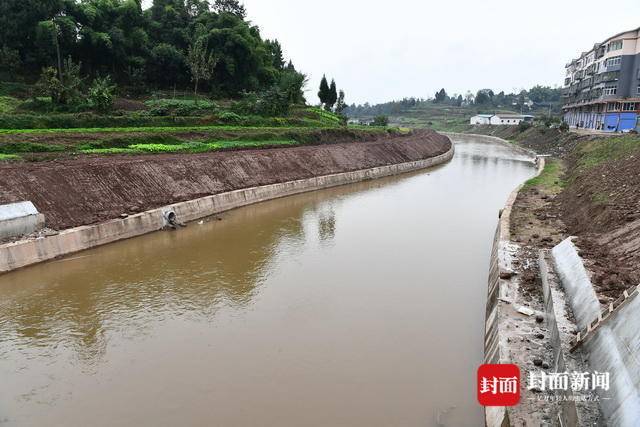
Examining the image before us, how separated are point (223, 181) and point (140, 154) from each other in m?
4.40

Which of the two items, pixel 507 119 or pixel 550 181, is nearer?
pixel 550 181

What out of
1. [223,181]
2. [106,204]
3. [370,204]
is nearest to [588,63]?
[370,204]

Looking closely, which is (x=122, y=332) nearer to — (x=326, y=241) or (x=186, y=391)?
(x=186, y=391)

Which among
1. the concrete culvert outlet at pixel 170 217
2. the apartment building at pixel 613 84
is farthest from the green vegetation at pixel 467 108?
the concrete culvert outlet at pixel 170 217

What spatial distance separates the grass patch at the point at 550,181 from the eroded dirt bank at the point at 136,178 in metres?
12.9

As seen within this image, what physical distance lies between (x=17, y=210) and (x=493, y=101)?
524 feet

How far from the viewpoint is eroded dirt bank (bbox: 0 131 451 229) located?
1525cm

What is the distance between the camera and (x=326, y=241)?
17.2 m

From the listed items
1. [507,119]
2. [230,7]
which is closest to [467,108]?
[507,119]

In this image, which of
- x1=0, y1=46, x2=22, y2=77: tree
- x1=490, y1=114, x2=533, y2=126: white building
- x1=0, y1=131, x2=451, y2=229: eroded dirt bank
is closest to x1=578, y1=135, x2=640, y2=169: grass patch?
x1=0, y1=131, x2=451, y2=229: eroded dirt bank

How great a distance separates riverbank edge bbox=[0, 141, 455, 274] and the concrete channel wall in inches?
577

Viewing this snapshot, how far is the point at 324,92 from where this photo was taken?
6056 centimetres

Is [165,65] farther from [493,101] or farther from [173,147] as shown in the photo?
[493,101]

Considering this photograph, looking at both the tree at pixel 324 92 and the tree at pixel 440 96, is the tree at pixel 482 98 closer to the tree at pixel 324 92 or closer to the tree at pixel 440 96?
the tree at pixel 440 96
